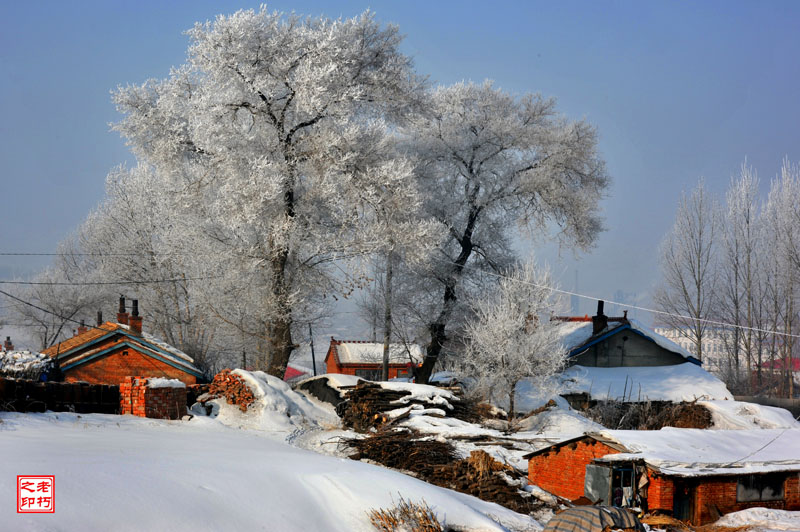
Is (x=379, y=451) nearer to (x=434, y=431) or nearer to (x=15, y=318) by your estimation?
(x=434, y=431)

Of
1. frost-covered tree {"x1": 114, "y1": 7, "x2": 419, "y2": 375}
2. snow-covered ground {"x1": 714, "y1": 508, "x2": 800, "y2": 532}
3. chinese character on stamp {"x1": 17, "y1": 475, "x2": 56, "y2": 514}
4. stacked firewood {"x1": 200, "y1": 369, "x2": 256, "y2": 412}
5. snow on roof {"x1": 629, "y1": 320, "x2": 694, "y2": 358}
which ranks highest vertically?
frost-covered tree {"x1": 114, "y1": 7, "x2": 419, "y2": 375}

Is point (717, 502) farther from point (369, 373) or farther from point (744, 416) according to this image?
point (369, 373)

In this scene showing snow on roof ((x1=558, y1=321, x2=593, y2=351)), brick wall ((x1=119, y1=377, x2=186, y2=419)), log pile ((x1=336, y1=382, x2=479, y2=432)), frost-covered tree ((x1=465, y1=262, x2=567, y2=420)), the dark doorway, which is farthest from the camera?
snow on roof ((x1=558, y1=321, x2=593, y2=351))

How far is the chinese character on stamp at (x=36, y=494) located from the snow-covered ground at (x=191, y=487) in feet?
0.24

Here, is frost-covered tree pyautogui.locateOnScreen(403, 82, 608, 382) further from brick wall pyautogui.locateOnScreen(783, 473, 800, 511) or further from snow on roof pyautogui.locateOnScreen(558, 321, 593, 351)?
brick wall pyautogui.locateOnScreen(783, 473, 800, 511)

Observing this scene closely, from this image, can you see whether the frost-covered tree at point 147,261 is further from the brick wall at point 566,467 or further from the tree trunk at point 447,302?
the brick wall at point 566,467

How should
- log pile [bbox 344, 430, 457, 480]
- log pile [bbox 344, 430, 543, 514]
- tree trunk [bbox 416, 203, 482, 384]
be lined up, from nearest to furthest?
log pile [bbox 344, 430, 543, 514] < log pile [bbox 344, 430, 457, 480] < tree trunk [bbox 416, 203, 482, 384]

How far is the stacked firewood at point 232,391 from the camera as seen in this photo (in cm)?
1930

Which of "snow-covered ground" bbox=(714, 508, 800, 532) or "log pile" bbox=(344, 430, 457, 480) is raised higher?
"log pile" bbox=(344, 430, 457, 480)

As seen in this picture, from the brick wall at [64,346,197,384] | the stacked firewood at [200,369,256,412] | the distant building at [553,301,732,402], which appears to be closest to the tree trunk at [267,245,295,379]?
the brick wall at [64,346,197,384]

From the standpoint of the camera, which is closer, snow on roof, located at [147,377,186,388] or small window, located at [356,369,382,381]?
snow on roof, located at [147,377,186,388]

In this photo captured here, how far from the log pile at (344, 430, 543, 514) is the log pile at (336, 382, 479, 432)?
6.16 feet

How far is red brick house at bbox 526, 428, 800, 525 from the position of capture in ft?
51.9

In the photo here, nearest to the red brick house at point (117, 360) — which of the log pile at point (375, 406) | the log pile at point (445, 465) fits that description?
the log pile at point (375, 406)
